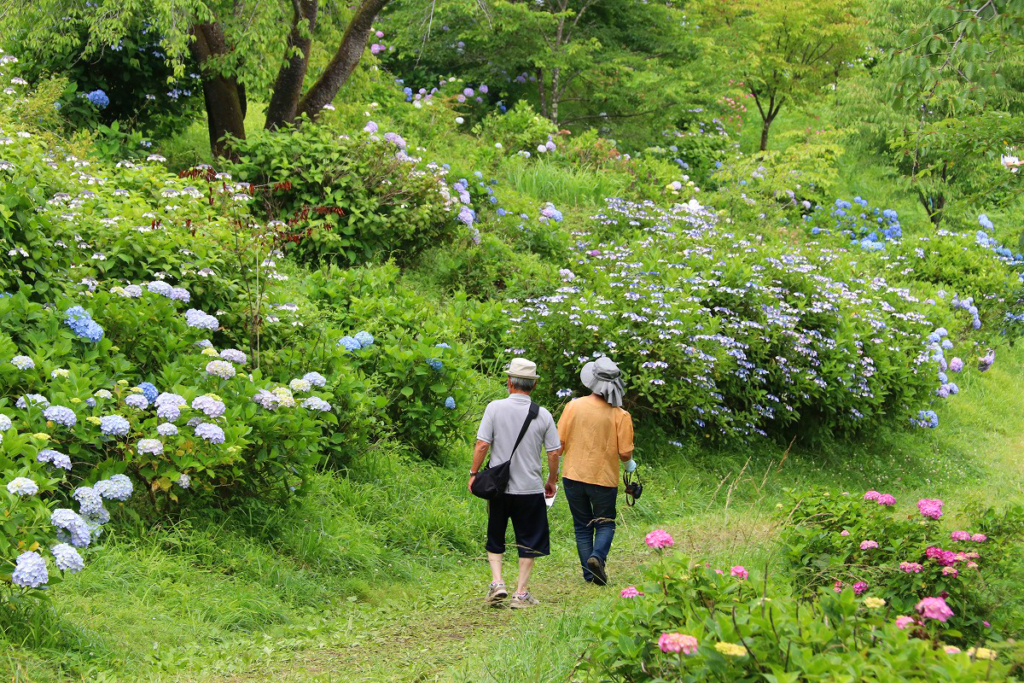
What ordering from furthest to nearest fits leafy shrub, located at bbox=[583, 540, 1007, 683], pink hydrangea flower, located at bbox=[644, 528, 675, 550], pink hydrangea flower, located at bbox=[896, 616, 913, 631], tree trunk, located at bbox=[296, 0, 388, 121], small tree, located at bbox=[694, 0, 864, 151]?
small tree, located at bbox=[694, 0, 864, 151] < tree trunk, located at bbox=[296, 0, 388, 121] < pink hydrangea flower, located at bbox=[644, 528, 675, 550] < pink hydrangea flower, located at bbox=[896, 616, 913, 631] < leafy shrub, located at bbox=[583, 540, 1007, 683]

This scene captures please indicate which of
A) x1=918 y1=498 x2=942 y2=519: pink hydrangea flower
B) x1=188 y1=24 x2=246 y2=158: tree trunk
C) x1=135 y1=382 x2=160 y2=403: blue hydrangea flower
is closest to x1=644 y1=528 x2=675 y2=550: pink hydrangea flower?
x1=918 y1=498 x2=942 y2=519: pink hydrangea flower

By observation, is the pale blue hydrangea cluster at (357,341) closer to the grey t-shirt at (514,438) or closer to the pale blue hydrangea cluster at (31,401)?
the grey t-shirt at (514,438)

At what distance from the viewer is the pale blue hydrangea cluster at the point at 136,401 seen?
5.03 meters

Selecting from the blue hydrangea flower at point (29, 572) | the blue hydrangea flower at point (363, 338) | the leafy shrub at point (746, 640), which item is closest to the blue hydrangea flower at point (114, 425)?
the blue hydrangea flower at point (29, 572)

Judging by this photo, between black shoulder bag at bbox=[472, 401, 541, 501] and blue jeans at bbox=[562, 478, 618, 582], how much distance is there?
50cm

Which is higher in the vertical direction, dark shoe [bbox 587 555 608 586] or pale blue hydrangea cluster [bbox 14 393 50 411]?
pale blue hydrangea cluster [bbox 14 393 50 411]

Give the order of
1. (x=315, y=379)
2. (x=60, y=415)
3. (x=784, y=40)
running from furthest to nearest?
1. (x=784, y=40)
2. (x=315, y=379)
3. (x=60, y=415)

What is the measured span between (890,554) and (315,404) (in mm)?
3352

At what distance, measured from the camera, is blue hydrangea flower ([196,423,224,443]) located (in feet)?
16.7

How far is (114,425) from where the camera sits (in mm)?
→ 4875

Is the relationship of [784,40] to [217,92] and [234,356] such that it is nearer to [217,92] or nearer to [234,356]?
[217,92]

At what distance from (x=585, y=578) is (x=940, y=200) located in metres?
14.5

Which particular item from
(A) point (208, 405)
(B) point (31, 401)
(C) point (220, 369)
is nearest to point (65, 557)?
(B) point (31, 401)

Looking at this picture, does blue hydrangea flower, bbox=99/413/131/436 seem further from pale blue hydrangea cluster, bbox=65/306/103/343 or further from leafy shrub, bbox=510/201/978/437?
leafy shrub, bbox=510/201/978/437
